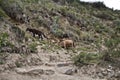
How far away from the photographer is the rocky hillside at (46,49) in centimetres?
1345

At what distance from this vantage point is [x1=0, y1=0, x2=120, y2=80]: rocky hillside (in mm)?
13445

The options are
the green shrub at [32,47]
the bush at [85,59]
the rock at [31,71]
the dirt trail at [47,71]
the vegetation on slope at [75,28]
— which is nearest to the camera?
the dirt trail at [47,71]

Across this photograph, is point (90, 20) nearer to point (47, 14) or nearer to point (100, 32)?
point (100, 32)

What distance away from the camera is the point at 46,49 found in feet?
54.8

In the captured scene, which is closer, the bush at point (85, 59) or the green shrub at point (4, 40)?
the bush at point (85, 59)

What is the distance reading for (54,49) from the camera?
17.3 meters

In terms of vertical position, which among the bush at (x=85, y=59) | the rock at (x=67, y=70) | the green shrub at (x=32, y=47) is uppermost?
the green shrub at (x=32, y=47)

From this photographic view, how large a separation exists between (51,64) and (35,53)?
118 centimetres

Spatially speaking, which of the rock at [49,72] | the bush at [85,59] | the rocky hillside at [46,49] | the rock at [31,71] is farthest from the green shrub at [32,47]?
the rock at [31,71]

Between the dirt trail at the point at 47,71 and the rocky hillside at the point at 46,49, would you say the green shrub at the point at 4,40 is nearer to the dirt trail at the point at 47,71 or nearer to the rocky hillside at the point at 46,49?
the rocky hillside at the point at 46,49

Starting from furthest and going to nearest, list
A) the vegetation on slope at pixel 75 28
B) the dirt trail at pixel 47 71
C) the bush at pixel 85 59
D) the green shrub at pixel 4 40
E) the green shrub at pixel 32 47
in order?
the vegetation on slope at pixel 75 28 < the green shrub at pixel 32 47 < the green shrub at pixel 4 40 < the bush at pixel 85 59 < the dirt trail at pixel 47 71

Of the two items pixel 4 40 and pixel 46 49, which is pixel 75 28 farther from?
pixel 4 40

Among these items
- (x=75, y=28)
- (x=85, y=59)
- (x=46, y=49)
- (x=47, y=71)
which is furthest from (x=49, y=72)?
(x=75, y=28)

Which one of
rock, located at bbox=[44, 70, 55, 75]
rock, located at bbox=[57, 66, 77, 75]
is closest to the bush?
rock, located at bbox=[57, 66, 77, 75]
